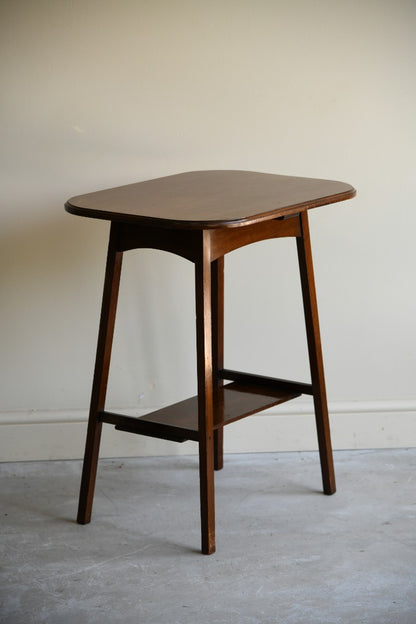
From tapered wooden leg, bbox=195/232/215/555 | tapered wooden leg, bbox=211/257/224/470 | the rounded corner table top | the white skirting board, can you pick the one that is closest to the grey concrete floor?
the white skirting board

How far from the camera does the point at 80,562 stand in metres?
2.44

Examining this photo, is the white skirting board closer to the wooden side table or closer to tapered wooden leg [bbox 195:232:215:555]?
the wooden side table

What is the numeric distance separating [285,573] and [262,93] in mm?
1495

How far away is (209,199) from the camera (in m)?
2.39

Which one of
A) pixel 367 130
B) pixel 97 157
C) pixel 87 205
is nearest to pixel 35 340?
pixel 97 157

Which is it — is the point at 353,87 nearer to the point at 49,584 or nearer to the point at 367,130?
the point at 367,130

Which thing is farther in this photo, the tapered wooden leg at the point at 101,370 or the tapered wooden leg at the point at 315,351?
the tapered wooden leg at the point at 315,351

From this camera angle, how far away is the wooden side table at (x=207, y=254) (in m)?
2.29

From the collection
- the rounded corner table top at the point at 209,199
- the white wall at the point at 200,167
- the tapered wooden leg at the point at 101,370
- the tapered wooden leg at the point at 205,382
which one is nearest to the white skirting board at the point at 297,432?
the white wall at the point at 200,167

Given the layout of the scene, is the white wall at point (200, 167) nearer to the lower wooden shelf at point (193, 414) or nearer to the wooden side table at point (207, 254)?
the wooden side table at point (207, 254)

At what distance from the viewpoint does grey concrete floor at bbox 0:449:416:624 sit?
220cm

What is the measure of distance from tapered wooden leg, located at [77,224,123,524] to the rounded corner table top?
154 millimetres

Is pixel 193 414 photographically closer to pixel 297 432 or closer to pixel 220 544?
pixel 220 544

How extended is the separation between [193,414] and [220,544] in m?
0.36
